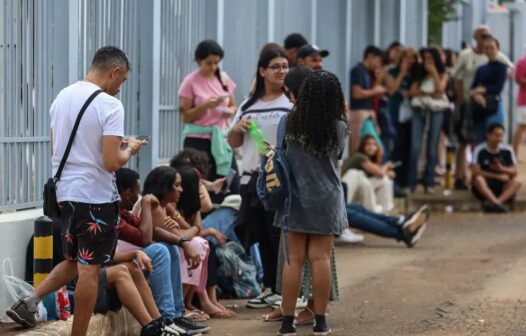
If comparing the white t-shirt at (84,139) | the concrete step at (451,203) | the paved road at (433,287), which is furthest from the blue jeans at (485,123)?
the white t-shirt at (84,139)

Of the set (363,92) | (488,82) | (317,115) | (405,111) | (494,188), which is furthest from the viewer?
(488,82)

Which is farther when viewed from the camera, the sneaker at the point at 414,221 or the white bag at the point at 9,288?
the sneaker at the point at 414,221

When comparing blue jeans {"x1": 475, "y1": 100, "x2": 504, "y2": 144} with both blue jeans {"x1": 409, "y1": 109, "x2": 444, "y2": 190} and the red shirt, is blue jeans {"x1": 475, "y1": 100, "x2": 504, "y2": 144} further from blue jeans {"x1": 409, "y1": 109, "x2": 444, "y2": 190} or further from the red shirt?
the red shirt

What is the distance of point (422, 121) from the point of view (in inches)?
762

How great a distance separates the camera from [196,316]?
10219 mm

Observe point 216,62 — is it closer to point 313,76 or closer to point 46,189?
point 313,76

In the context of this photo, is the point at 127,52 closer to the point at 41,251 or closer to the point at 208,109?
the point at 208,109

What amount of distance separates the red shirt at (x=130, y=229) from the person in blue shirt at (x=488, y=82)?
35.1ft

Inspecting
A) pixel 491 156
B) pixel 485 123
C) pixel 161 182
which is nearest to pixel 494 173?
pixel 491 156

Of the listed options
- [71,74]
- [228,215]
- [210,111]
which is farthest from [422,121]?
[71,74]

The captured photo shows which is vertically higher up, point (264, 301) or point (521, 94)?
point (521, 94)

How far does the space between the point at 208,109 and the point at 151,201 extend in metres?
3.20

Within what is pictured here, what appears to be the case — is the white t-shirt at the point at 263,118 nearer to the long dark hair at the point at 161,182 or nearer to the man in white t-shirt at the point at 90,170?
the long dark hair at the point at 161,182

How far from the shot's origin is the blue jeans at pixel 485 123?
1933cm
